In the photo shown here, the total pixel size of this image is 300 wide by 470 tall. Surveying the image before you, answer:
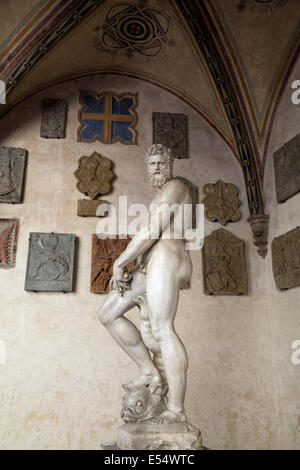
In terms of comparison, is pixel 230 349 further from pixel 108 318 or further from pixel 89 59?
pixel 89 59

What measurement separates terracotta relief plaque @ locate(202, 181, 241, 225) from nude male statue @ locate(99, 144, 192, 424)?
8.82 ft

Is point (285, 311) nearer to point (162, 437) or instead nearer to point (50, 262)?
point (50, 262)

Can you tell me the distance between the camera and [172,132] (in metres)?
6.47

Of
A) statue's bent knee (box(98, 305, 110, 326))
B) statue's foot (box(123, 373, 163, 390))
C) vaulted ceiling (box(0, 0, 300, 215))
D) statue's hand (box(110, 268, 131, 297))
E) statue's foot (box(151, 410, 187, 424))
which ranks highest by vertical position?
vaulted ceiling (box(0, 0, 300, 215))

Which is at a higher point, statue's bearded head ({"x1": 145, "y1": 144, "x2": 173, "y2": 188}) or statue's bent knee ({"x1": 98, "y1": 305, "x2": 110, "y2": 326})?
statue's bearded head ({"x1": 145, "y1": 144, "x2": 173, "y2": 188})

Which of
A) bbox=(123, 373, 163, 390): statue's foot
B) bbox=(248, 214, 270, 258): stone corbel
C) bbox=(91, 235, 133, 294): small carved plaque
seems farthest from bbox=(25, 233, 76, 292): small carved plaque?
bbox=(123, 373, 163, 390): statue's foot

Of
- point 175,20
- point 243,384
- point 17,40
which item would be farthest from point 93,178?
point 243,384

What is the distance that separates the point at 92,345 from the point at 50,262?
1.13 meters

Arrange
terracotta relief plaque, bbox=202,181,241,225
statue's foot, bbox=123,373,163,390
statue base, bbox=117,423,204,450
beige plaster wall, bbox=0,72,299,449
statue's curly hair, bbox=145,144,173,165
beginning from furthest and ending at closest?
terracotta relief plaque, bbox=202,181,241,225
beige plaster wall, bbox=0,72,299,449
statue's curly hair, bbox=145,144,173,165
statue's foot, bbox=123,373,163,390
statue base, bbox=117,423,204,450

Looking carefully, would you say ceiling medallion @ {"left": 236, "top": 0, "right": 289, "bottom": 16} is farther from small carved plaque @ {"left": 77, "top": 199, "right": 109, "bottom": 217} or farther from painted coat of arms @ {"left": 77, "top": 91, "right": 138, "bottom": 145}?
small carved plaque @ {"left": 77, "top": 199, "right": 109, "bottom": 217}

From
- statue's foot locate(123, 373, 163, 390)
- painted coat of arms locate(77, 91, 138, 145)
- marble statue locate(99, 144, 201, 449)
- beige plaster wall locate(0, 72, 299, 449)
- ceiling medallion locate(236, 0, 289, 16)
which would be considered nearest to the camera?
marble statue locate(99, 144, 201, 449)

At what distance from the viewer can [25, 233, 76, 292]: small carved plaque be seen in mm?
5547

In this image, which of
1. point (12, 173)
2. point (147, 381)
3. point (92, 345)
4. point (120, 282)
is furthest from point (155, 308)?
point (12, 173)

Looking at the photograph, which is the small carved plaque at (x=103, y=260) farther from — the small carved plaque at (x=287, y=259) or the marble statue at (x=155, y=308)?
the marble statue at (x=155, y=308)
